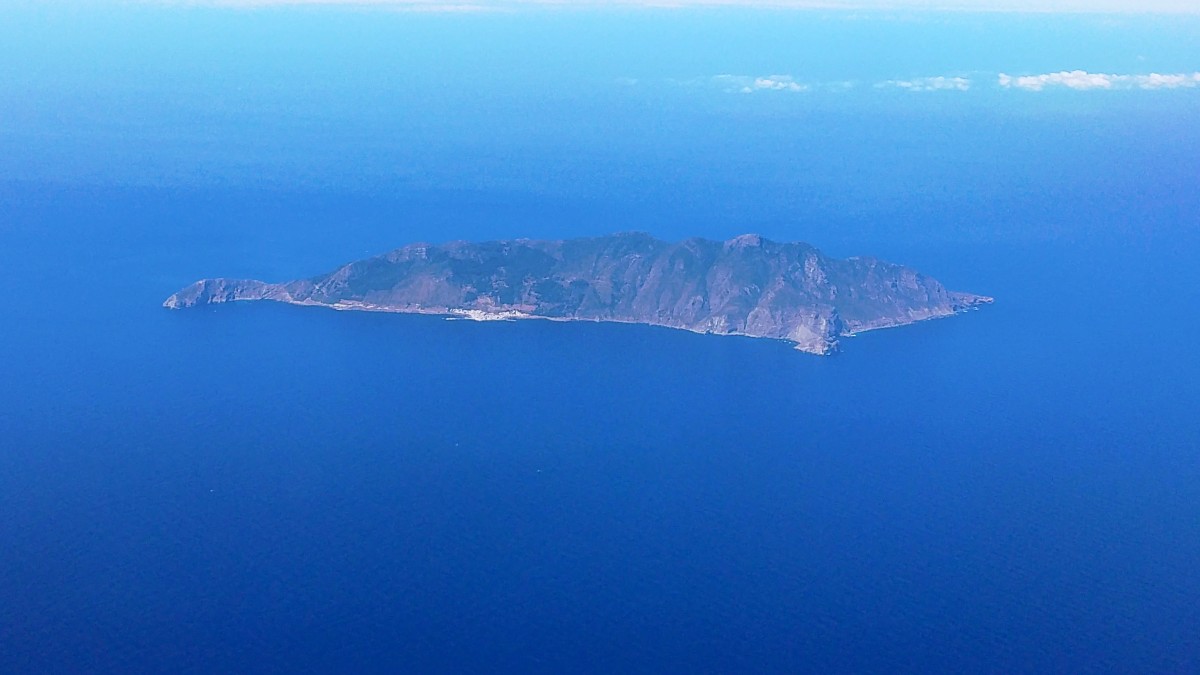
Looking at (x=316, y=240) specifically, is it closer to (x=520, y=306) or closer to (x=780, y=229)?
(x=520, y=306)

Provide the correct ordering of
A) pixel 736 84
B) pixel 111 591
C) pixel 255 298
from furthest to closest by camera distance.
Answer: pixel 736 84
pixel 255 298
pixel 111 591

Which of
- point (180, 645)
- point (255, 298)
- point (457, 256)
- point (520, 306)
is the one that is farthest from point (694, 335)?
point (180, 645)

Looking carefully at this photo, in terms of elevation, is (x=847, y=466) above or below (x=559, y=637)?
above

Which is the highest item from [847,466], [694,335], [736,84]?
[736,84]

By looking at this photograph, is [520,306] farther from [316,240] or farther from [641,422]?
[316,240]

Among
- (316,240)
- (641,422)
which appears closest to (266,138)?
(316,240)

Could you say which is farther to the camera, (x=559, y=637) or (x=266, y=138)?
(x=266, y=138)

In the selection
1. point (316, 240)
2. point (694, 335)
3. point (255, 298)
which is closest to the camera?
point (694, 335)
